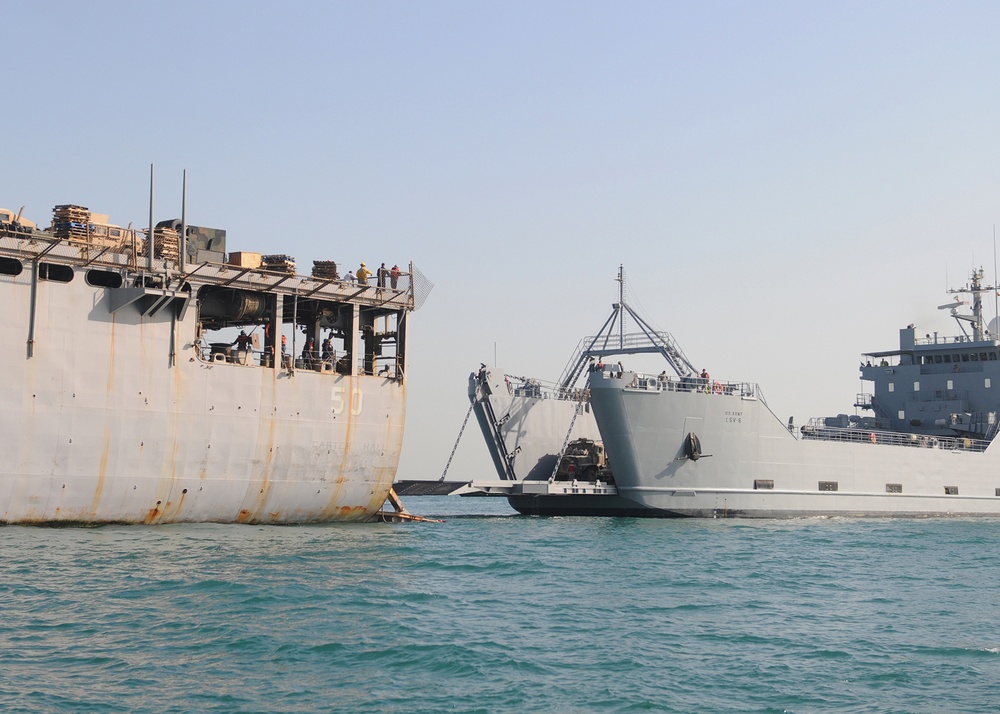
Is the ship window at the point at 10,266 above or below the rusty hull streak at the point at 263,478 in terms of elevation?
above

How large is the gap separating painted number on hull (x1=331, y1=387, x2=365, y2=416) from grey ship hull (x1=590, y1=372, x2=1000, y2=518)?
313 inches

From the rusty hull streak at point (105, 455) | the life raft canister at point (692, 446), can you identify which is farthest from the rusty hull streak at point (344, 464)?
the life raft canister at point (692, 446)

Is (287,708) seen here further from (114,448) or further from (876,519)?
(876,519)

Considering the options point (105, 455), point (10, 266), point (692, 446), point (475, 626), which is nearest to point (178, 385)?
point (105, 455)

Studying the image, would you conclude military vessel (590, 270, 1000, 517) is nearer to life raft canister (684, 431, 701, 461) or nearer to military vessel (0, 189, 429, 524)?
life raft canister (684, 431, 701, 461)

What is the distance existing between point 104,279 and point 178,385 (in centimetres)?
288

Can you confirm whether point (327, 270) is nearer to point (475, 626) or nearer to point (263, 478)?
point (263, 478)

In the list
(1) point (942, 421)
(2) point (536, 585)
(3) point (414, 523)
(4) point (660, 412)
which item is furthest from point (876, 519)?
(2) point (536, 585)

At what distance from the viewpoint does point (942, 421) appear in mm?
39375

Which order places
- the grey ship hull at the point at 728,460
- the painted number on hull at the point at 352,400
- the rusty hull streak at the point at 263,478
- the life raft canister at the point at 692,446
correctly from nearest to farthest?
1. the rusty hull streak at the point at 263,478
2. the painted number on hull at the point at 352,400
3. the grey ship hull at the point at 728,460
4. the life raft canister at the point at 692,446

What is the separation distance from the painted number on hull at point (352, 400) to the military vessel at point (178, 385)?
0.17 feet

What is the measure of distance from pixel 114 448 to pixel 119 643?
437 inches

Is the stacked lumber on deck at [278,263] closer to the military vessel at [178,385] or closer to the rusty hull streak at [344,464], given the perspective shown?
the military vessel at [178,385]

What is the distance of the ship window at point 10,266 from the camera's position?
21188mm
